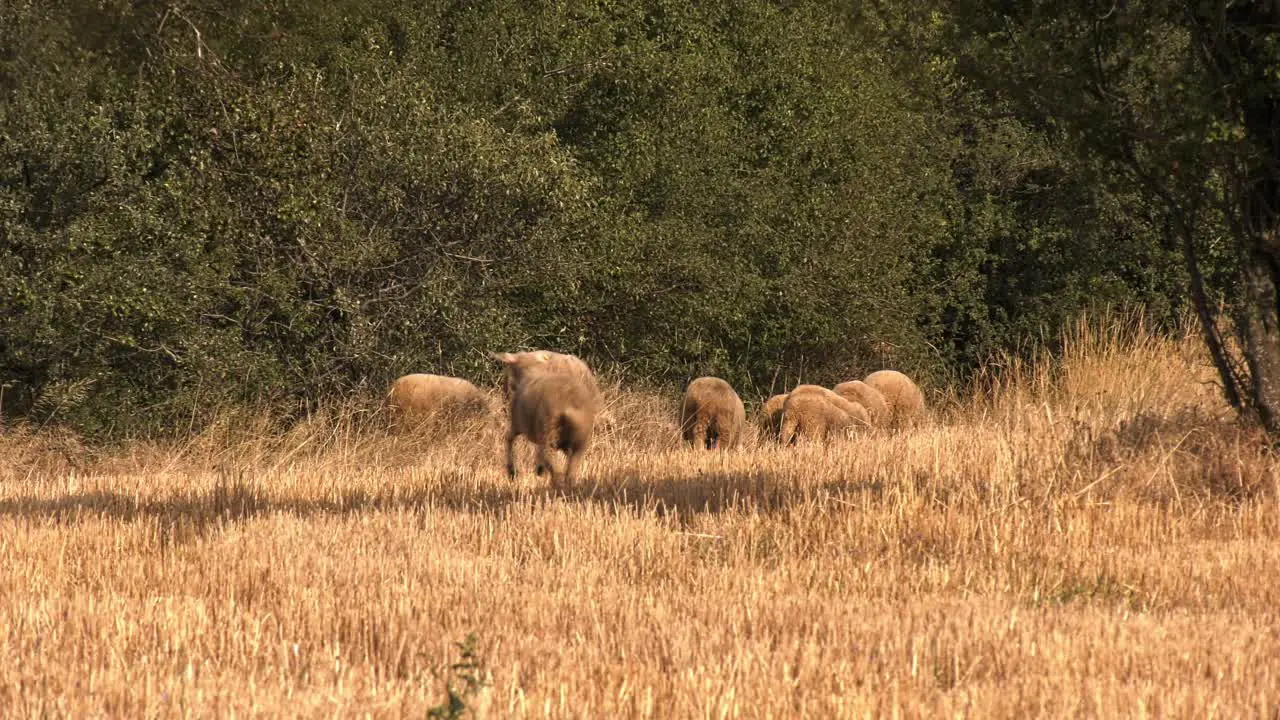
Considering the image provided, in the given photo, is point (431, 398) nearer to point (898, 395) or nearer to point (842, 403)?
point (842, 403)

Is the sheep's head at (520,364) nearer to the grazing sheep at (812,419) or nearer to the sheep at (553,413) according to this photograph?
the sheep at (553,413)

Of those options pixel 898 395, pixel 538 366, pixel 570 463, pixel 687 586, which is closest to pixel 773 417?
pixel 898 395

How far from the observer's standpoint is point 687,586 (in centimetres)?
653

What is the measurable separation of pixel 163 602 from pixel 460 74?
13548 millimetres

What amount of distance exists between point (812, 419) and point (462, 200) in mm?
5202

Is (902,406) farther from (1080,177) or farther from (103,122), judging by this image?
(103,122)

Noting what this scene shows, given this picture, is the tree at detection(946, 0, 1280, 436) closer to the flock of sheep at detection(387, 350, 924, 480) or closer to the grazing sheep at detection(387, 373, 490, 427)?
the flock of sheep at detection(387, 350, 924, 480)

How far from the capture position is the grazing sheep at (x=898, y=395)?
17328 millimetres

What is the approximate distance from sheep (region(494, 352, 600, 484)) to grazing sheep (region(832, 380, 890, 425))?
7297mm

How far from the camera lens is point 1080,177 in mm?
9328

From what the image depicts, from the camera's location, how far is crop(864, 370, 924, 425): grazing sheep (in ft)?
56.9

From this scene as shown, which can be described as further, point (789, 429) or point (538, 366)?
point (789, 429)

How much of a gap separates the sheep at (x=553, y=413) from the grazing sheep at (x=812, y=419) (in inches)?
219

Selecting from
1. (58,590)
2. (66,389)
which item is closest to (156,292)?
(66,389)
